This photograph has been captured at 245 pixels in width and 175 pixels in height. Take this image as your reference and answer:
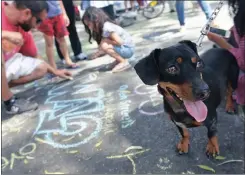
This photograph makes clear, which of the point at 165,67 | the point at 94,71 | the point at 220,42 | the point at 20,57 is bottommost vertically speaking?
the point at 94,71

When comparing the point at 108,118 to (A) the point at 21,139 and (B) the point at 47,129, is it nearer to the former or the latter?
(B) the point at 47,129

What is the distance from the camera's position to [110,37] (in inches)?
190

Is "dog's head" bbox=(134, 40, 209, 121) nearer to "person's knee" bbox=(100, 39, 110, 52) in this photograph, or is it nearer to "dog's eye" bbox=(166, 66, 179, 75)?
"dog's eye" bbox=(166, 66, 179, 75)

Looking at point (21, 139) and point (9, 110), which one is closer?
point (21, 139)

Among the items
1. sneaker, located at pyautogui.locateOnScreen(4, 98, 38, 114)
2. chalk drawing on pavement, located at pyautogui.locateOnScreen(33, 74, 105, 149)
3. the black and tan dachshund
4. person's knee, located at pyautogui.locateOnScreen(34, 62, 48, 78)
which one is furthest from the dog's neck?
person's knee, located at pyautogui.locateOnScreen(34, 62, 48, 78)

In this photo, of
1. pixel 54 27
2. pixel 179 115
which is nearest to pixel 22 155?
pixel 179 115

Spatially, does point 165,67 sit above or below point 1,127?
above

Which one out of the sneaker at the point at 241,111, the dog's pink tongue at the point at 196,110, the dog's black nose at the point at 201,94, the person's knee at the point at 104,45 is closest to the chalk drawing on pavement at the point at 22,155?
the dog's pink tongue at the point at 196,110

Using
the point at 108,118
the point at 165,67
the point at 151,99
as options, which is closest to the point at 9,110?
the point at 108,118

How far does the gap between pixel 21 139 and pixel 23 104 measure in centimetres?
77

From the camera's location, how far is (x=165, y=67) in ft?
7.08

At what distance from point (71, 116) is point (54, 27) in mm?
2045

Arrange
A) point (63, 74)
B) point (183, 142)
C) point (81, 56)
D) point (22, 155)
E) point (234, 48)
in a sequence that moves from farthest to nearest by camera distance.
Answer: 1. point (81, 56)
2. point (63, 74)
3. point (22, 155)
4. point (234, 48)
5. point (183, 142)

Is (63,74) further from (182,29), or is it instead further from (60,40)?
(182,29)
